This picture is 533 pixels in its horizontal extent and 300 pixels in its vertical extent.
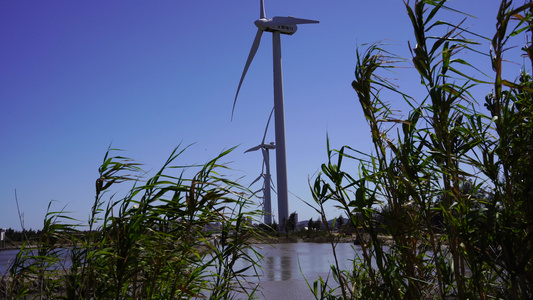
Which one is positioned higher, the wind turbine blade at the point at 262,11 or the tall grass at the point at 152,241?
the wind turbine blade at the point at 262,11

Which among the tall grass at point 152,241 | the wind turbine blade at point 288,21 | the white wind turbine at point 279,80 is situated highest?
the wind turbine blade at point 288,21

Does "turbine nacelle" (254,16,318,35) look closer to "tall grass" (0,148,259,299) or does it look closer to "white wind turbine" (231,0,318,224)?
"white wind turbine" (231,0,318,224)

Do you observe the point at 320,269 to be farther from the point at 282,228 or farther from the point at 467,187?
the point at 282,228

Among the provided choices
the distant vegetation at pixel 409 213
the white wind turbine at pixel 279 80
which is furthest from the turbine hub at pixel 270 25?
the distant vegetation at pixel 409 213

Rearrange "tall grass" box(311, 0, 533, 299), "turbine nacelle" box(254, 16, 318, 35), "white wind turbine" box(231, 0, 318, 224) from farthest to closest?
"turbine nacelle" box(254, 16, 318, 35) → "white wind turbine" box(231, 0, 318, 224) → "tall grass" box(311, 0, 533, 299)

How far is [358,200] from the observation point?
2674mm

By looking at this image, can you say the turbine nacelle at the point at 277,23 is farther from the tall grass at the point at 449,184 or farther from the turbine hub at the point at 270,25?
the tall grass at the point at 449,184

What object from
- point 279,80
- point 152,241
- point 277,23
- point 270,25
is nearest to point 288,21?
point 277,23

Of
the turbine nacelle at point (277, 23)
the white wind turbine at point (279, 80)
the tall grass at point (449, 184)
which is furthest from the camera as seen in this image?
the turbine nacelle at point (277, 23)

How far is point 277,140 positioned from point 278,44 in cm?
487

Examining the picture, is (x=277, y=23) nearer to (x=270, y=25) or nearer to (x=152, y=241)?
(x=270, y=25)

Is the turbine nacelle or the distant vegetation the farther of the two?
the turbine nacelle

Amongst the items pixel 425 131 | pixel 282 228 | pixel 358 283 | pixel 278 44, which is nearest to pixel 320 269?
pixel 358 283

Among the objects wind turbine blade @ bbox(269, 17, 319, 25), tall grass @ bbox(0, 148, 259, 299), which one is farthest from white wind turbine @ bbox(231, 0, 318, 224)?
tall grass @ bbox(0, 148, 259, 299)
